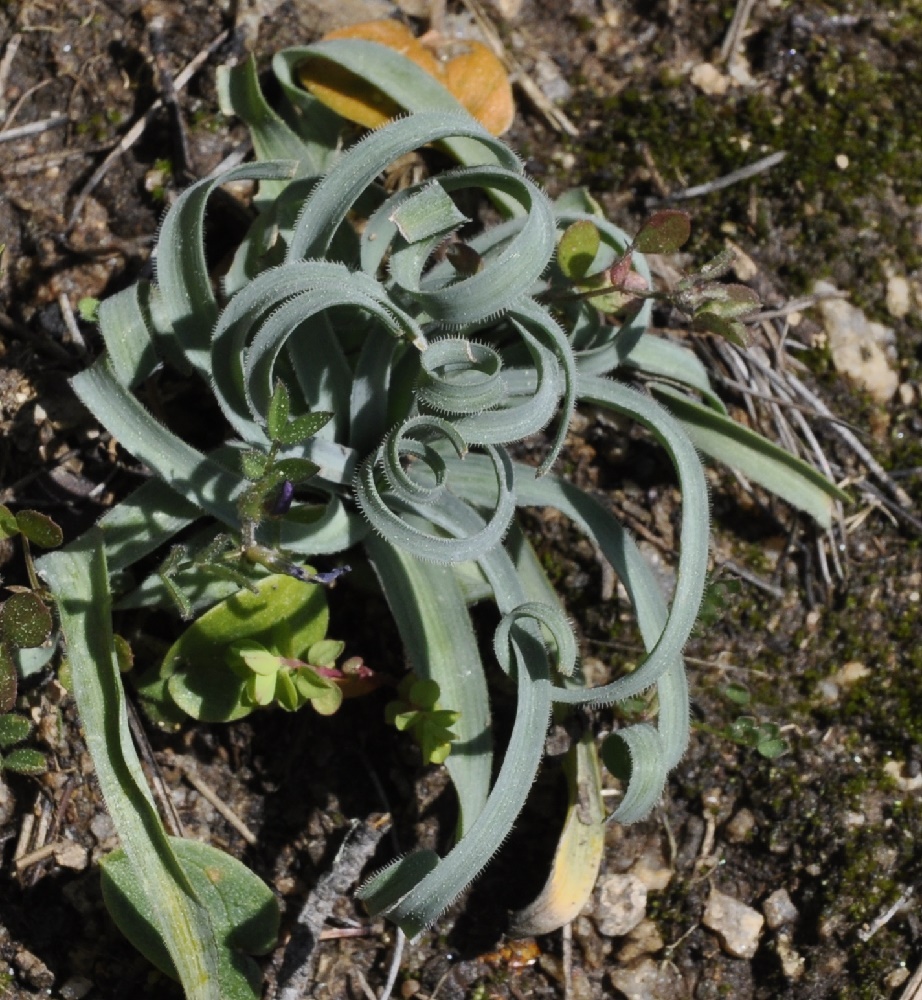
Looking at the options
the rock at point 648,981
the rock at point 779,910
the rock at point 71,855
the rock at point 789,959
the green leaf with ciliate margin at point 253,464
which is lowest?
the rock at point 789,959

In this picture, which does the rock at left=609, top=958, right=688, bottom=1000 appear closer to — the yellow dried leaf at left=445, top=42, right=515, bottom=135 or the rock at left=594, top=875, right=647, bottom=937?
the rock at left=594, top=875, right=647, bottom=937

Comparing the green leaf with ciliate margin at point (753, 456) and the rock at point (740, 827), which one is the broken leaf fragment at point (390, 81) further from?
the rock at point (740, 827)

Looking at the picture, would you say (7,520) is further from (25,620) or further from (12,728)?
(12,728)

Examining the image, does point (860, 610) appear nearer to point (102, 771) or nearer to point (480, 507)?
point (480, 507)

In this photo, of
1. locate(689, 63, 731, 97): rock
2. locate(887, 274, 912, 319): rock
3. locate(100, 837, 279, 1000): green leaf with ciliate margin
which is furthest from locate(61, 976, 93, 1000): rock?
locate(689, 63, 731, 97): rock

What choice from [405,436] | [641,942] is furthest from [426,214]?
[641,942]

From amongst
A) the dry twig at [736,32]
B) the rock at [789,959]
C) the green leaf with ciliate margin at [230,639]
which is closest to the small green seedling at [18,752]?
the green leaf with ciliate margin at [230,639]

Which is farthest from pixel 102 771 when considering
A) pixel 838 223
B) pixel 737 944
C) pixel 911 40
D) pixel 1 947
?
pixel 911 40
